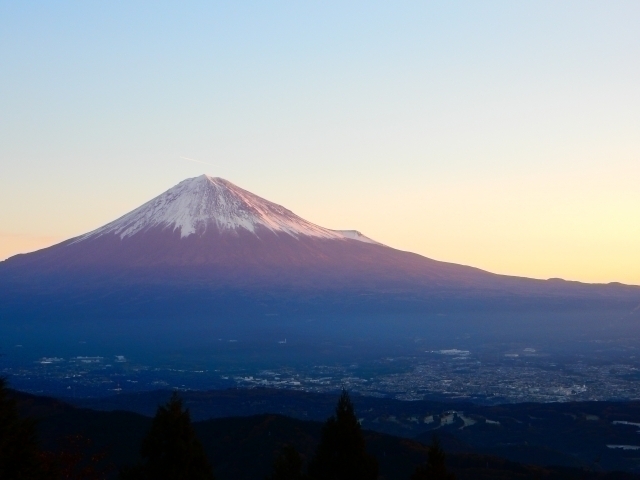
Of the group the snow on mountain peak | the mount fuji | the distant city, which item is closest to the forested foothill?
the distant city

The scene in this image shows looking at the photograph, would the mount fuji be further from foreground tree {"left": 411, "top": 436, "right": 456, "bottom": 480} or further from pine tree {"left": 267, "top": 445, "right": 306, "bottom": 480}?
foreground tree {"left": 411, "top": 436, "right": 456, "bottom": 480}

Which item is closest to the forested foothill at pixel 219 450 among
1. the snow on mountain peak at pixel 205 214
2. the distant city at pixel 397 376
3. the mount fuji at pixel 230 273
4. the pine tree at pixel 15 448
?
the pine tree at pixel 15 448

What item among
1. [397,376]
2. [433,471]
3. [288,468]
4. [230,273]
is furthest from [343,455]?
[230,273]

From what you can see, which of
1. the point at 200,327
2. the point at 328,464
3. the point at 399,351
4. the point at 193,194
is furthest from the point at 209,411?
the point at 193,194

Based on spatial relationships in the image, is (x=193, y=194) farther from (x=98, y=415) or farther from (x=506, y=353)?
(x=98, y=415)

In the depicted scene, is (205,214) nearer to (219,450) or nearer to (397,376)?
(397,376)

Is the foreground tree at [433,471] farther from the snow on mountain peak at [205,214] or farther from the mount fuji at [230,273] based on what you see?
the snow on mountain peak at [205,214]
